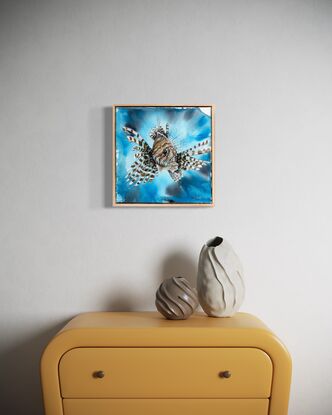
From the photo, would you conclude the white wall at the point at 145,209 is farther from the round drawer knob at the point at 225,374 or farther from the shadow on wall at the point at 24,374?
the round drawer knob at the point at 225,374

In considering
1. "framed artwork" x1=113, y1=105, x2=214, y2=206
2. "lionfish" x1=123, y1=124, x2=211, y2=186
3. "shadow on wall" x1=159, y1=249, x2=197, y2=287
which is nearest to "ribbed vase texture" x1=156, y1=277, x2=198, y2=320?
"shadow on wall" x1=159, y1=249, x2=197, y2=287

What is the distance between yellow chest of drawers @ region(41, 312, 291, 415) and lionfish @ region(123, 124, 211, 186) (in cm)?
75

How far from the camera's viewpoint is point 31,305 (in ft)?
Result: 7.47

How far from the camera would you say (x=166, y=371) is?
188 centimetres

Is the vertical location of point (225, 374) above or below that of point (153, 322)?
below

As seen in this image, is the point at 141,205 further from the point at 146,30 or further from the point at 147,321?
the point at 146,30

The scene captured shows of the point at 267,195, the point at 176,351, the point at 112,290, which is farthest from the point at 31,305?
the point at 267,195

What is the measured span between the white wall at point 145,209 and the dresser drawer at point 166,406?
18.4 inches

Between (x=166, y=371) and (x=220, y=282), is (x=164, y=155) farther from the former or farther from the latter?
(x=166, y=371)

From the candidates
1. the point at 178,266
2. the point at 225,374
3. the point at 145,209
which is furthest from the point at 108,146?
the point at 225,374

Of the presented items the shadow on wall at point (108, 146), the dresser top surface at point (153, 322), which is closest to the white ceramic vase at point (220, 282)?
the dresser top surface at point (153, 322)

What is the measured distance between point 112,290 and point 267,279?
30.4 inches

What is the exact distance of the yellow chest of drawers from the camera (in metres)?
1.87

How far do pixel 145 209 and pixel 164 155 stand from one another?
0.28m
